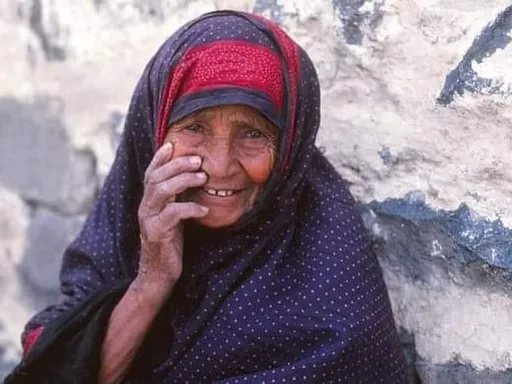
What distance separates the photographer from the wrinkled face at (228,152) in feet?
6.36

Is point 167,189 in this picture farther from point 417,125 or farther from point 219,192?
point 417,125

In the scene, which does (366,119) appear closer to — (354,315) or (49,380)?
(354,315)

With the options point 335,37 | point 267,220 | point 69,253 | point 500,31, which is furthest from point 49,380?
point 500,31

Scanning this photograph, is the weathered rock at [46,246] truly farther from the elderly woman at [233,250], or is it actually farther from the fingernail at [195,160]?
the fingernail at [195,160]

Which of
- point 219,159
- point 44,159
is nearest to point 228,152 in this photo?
point 219,159

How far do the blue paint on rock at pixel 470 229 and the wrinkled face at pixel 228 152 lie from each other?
32 centimetres

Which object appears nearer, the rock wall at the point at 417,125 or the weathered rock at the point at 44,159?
the rock wall at the point at 417,125

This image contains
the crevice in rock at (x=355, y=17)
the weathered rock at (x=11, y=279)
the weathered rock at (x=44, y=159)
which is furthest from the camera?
the weathered rock at (x=11, y=279)

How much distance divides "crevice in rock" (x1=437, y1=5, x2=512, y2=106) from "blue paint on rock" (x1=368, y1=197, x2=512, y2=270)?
20 centimetres

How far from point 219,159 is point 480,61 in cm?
49

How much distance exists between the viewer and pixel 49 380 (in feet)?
6.98

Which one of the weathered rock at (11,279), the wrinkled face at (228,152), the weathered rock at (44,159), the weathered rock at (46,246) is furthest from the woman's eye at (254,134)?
the weathered rock at (11,279)

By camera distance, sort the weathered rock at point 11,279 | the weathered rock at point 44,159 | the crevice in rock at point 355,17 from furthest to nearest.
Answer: the weathered rock at point 11,279, the weathered rock at point 44,159, the crevice in rock at point 355,17

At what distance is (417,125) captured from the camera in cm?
214
